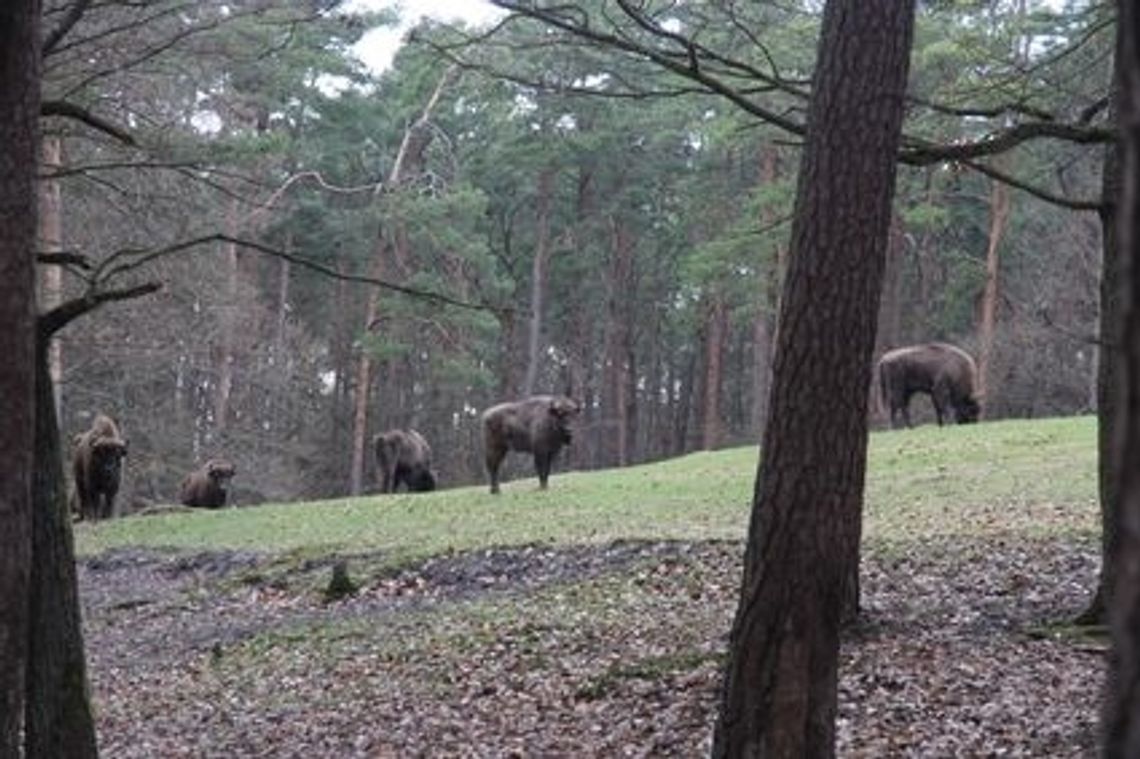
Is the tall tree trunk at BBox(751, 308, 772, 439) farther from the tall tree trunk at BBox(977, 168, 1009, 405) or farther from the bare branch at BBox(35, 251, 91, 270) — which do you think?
the bare branch at BBox(35, 251, 91, 270)

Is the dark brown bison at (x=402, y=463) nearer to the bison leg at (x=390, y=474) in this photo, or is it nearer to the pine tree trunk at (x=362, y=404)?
the bison leg at (x=390, y=474)

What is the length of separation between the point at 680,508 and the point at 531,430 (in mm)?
4537

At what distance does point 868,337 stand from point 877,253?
0.41m

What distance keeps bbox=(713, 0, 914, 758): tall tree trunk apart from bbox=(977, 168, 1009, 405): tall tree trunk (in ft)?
103

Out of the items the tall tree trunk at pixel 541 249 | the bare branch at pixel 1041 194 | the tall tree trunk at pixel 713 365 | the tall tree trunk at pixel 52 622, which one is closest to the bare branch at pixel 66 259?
the tall tree trunk at pixel 52 622

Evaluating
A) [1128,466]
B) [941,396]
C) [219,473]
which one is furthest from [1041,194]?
[219,473]

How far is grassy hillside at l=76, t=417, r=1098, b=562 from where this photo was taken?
1645 cm

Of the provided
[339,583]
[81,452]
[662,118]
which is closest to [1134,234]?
[339,583]

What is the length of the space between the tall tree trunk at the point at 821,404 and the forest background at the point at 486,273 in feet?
38.9

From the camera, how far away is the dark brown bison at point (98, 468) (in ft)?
83.0

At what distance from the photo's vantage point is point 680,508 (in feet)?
66.4

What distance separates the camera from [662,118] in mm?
46000

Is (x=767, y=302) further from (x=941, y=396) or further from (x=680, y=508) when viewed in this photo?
(x=680, y=508)

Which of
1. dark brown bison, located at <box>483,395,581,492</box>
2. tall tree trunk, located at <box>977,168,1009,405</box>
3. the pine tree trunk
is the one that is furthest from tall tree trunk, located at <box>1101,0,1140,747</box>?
the pine tree trunk
